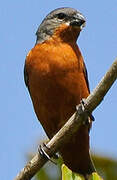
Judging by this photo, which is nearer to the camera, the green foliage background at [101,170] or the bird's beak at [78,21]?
the green foliage background at [101,170]

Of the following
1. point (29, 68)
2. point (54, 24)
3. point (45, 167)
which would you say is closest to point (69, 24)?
point (54, 24)

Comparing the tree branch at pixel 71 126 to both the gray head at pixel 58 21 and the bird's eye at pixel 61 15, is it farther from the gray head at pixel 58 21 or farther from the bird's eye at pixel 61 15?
the bird's eye at pixel 61 15

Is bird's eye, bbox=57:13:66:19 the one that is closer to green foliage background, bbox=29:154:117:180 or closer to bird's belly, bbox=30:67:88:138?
bird's belly, bbox=30:67:88:138

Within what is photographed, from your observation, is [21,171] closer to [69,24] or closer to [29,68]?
[29,68]

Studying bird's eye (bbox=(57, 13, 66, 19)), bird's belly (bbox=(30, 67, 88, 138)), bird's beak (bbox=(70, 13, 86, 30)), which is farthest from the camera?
bird's eye (bbox=(57, 13, 66, 19))

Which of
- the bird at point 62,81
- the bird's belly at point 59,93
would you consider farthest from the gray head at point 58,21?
the bird's belly at point 59,93

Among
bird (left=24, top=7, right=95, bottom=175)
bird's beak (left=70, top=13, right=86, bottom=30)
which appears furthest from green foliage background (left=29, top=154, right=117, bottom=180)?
bird's beak (left=70, top=13, right=86, bottom=30)

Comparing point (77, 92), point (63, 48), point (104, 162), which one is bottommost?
point (104, 162)

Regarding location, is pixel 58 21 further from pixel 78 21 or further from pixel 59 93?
pixel 59 93
